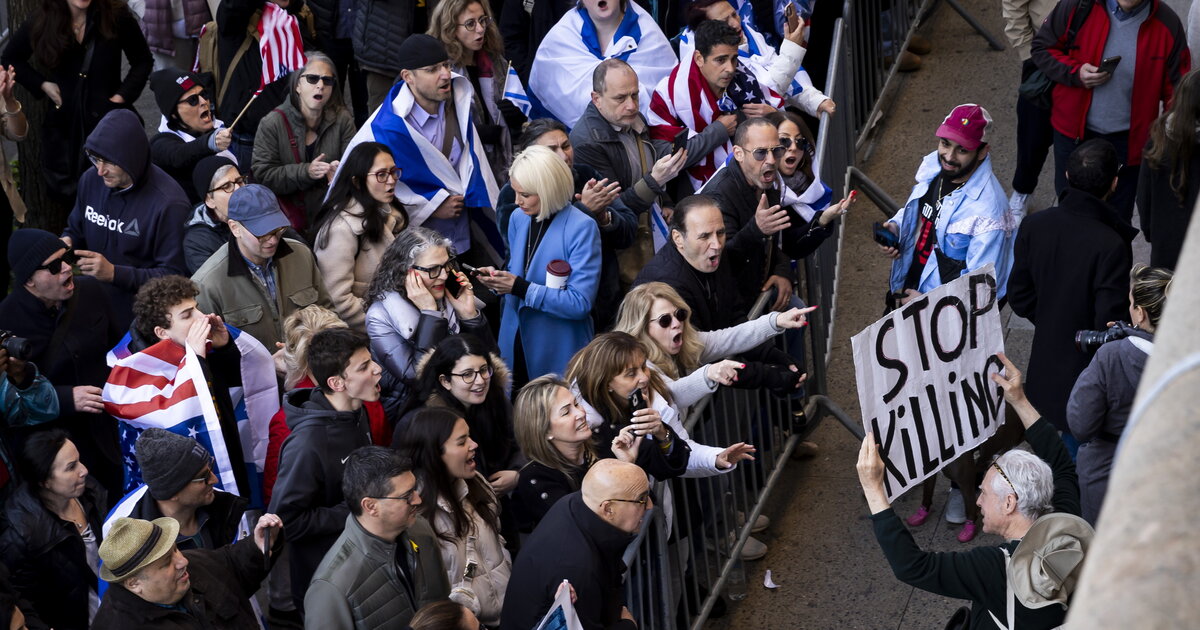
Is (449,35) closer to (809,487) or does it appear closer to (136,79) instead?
(136,79)

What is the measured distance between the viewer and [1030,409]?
5102 millimetres

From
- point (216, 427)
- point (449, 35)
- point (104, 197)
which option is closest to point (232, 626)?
point (216, 427)

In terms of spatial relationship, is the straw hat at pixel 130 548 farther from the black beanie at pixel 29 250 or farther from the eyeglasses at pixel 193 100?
the eyeglasses at pixel 193 100

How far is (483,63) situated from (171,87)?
5.88ft

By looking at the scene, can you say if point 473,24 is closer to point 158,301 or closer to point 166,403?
point 158,301

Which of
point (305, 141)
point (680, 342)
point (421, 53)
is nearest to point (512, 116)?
point (421, 53)

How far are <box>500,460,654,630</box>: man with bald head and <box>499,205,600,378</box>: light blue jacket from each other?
1790 millimetres

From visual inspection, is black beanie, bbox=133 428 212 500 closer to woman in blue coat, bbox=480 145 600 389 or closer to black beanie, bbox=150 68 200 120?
woman in blue coat, bbox=480 145 600 389

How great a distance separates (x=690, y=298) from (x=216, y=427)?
6.97 feet

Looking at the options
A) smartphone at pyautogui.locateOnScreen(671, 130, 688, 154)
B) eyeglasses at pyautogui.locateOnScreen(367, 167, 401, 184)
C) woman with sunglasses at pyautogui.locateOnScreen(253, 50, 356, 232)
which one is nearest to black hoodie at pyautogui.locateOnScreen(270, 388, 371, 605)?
eyeglasses at pyautogui.locateOnScreen(367, 167, 401, 184)

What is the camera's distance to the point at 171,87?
7.13 m

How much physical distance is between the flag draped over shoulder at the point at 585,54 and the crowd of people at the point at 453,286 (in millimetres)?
20

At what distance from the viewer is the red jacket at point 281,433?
17.4 feet

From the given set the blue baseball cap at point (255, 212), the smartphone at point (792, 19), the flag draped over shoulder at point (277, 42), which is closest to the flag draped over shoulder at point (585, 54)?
the smartphone at point (792, 19)
